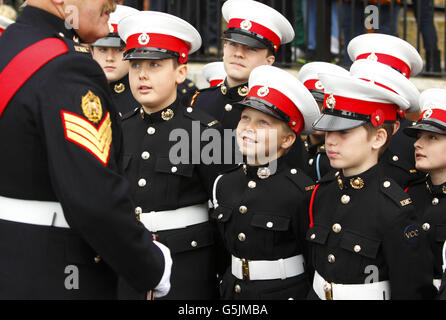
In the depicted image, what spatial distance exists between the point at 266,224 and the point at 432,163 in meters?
0.97

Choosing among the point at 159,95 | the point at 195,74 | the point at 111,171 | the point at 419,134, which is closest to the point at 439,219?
the point at 419,134

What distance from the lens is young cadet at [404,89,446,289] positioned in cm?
368

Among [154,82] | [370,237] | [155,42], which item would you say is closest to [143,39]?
Answer: [155,42]

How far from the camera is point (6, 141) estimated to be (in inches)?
99.0

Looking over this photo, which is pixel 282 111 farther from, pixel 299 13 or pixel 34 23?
pixel 299 13

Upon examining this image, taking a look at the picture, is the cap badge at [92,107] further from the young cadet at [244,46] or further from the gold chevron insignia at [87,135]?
the young cadet at [244,46]

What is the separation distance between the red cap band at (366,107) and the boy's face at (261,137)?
13.7 inches

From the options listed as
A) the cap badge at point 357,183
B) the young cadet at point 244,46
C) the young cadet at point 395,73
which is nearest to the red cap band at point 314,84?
the young cadet at point 395,73

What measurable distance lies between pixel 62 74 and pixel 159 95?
60.7 inches

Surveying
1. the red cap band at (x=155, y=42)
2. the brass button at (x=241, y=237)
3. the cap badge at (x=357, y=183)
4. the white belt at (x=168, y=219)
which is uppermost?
the red cap band at (x=155, y=42)

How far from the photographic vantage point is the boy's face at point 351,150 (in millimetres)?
3436

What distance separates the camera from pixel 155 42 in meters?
4.06

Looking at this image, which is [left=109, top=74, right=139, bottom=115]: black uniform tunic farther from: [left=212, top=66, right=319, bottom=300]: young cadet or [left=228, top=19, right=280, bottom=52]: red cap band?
[left=212, top=66, right=319, bottom=300]: young cadet
